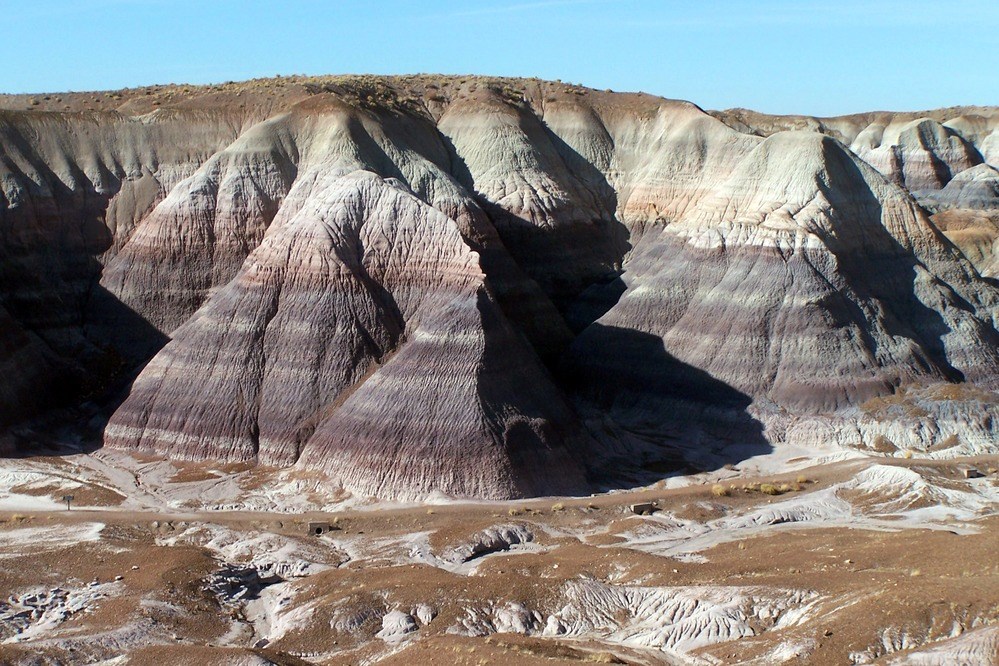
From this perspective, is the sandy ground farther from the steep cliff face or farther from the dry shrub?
the steep cliff face

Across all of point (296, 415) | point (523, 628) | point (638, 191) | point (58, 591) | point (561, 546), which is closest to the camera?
point (523, 628)

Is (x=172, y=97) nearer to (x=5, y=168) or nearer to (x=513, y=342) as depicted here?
(x=5, y=168)

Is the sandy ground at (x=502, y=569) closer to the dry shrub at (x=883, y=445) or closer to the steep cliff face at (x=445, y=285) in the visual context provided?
the dry shrub at (x=883, y=445)

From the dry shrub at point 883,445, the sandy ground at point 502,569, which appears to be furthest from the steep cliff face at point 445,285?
the sandy ground at point 502,569

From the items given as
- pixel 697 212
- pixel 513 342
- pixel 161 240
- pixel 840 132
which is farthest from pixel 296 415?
pixel 840 132

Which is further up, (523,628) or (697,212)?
(697,212)

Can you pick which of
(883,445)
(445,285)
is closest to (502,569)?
(445,285)

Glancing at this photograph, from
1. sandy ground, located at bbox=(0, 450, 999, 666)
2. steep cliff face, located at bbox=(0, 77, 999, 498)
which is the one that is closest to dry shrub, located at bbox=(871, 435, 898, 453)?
steep cliff face, located at bbox=(0, 77, 999, 498)
